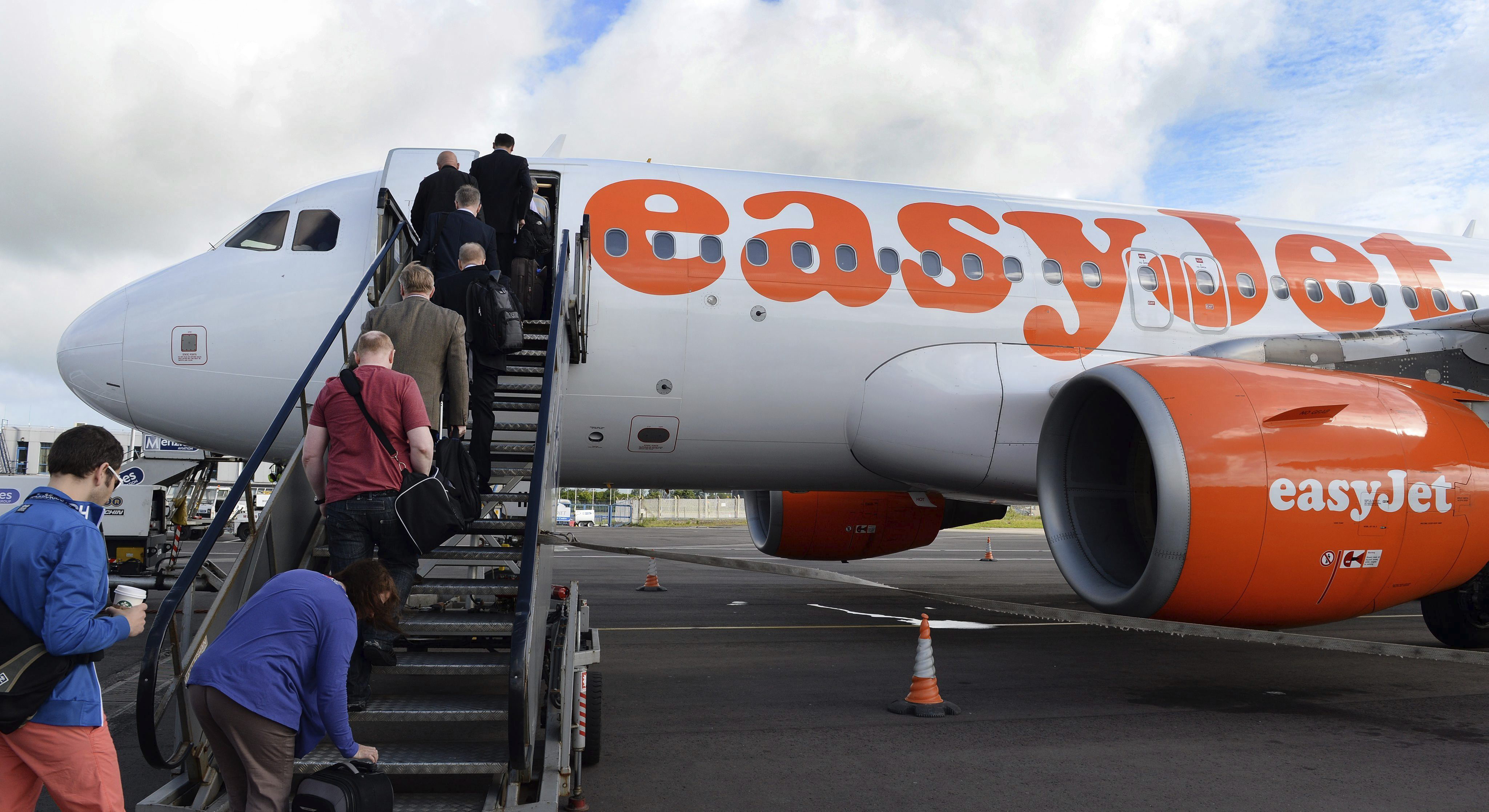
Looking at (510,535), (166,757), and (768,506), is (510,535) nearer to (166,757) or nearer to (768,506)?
(166,757)

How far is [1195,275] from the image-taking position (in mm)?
8945

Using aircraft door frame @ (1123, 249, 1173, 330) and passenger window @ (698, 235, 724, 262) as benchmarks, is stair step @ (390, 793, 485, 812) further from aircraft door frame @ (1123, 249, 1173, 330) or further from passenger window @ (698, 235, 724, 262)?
aircraft door frame @ (1123, 249, 1173, 330)

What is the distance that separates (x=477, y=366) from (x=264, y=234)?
124 inches

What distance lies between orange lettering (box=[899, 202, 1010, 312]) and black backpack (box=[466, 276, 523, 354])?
12.2 feet

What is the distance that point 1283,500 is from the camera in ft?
19.9

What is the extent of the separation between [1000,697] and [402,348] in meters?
4.75

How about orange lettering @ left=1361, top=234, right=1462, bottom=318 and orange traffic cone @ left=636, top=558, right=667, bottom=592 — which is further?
orange traffic cone @ left=636, top=558, right=667, bottom=592

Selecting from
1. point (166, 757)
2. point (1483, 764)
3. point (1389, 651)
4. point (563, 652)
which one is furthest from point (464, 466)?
point (1483, 764)

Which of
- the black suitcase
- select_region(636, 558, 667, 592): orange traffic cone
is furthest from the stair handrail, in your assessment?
select_region(636, 558, 667, 592): orange traffic cone

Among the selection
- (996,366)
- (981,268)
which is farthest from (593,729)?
(981,268)

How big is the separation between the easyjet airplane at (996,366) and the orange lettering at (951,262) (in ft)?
0.08

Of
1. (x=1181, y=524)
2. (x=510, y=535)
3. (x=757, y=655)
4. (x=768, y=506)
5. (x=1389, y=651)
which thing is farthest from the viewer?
(x=768, y=506)

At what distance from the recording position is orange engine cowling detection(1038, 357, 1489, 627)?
6.05 metres

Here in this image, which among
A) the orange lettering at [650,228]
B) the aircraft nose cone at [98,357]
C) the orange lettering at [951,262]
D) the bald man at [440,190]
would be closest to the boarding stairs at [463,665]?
the bald man at [440,190]
